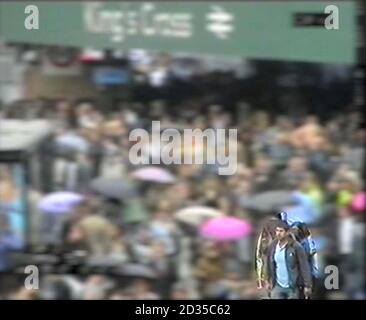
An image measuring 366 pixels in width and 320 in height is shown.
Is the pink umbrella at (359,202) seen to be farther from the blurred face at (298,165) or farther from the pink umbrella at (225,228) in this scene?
the pink umbrella at (225,228)

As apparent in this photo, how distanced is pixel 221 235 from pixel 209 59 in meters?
0.91

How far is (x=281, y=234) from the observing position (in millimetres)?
2879

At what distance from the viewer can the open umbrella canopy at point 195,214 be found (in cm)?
283

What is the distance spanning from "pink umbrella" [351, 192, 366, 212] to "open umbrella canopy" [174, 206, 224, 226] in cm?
69

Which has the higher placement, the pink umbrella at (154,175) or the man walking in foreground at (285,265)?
the pink umbrella at (154,175)

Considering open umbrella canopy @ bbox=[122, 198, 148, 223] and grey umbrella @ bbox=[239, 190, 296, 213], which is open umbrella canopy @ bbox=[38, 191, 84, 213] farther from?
grey umbrella @ bbox=[239, 190, 296, 213]

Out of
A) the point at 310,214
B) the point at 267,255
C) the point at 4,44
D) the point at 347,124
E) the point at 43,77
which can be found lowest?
the point at 267,255

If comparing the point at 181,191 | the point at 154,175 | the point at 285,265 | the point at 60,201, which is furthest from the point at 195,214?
the point at 60,201

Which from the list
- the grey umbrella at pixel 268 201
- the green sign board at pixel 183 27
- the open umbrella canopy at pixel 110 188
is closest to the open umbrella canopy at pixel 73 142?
the open umbrella canopy at pixel 110 188

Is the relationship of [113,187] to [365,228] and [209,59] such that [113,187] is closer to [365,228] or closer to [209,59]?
[209,59]

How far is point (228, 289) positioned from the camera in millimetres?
2877

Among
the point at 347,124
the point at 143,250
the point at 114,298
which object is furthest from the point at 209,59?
the point at 114,298

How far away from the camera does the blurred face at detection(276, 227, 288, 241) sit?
287 centimetres

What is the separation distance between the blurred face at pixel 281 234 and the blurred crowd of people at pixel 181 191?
0.34ft
